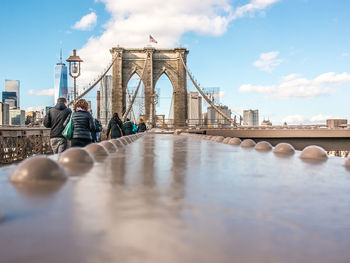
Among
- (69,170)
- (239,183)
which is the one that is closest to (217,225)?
(239,183)

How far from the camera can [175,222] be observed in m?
0.94

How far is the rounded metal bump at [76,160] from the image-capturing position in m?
2.05

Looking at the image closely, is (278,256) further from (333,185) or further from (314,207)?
(333,185)


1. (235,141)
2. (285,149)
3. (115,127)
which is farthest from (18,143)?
(285,149)

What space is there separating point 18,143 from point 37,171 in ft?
20.8

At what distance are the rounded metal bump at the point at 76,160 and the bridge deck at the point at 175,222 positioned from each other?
1.30 ft

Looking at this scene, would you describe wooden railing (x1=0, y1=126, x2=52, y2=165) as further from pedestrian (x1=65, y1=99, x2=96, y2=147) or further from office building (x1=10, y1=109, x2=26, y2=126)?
office building (x1=10, y1=109, x2=26, y2=126)

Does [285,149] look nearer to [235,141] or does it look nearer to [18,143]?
[235,141]

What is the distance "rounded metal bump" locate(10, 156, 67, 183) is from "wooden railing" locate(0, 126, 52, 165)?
17.3 feet

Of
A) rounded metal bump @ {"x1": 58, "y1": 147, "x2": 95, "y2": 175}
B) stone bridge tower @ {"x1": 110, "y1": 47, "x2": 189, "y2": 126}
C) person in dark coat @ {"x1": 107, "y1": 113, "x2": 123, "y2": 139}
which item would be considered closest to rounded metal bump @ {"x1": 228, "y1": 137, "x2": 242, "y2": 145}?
A: person in dark coat @ {"x1": 107, "y1": 113, "x2": 123, "y2": 139}

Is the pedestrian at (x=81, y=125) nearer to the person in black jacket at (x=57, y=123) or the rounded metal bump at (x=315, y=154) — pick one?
the person in black jacket at (x=57, y=123)

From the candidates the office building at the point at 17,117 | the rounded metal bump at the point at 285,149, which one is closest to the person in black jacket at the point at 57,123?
the rounded metal bump at the point at 285,149

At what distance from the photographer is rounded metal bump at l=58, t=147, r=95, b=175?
80.6 inches

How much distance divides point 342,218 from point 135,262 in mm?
760
